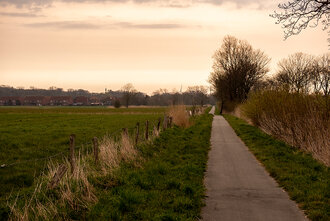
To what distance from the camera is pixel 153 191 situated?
8070 millimetres

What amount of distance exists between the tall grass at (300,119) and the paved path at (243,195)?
2.26 meters

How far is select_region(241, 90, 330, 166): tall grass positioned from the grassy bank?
0.48 meters

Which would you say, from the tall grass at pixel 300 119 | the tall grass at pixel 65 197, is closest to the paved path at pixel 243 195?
the tall grass at pixel 300 119

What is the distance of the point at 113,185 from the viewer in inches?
338

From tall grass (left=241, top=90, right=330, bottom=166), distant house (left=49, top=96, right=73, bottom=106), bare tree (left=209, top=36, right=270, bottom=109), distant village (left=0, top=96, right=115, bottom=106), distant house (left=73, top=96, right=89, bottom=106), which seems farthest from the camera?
distant house (left=73, top=96, right=89, bottom=106)

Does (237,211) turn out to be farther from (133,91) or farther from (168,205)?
(133,91)

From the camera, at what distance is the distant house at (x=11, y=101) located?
172 m

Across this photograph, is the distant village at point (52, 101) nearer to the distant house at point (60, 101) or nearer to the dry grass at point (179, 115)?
the distant house at point (60, 101)

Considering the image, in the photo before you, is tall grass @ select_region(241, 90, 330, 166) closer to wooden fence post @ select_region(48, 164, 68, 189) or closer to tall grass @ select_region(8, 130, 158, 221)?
tall grass @ select_region(8, 130, 158, 221)

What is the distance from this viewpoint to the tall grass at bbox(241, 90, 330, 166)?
11.5m

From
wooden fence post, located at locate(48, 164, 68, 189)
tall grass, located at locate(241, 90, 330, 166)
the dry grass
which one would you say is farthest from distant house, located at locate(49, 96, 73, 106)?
wooden fence post, located at locate(48, 164, 68, 189)

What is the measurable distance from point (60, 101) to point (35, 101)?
13704 mm

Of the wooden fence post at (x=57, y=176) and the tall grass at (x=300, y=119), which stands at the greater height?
the tall grass at (x=300, y=119)

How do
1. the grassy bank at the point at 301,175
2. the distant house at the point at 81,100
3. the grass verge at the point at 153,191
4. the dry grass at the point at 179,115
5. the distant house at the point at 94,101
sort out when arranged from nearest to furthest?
Result: 1. the grass verge at the point at 153,191
2. the grassy bank at the point at 301,175
3. the dry grass at the point at 179,115
4. the distant house at the point at 94,101
5. the distant house at the point at 81,100
